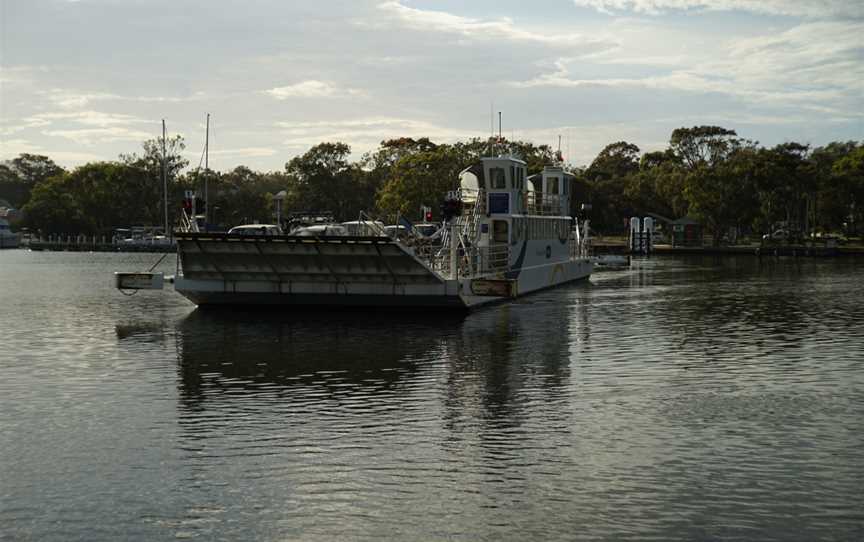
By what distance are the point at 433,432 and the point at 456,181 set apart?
365ft

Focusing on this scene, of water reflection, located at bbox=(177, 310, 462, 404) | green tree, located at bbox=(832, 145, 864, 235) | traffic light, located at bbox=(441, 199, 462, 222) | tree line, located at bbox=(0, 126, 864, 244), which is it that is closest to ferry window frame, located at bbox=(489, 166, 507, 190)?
traffic light, located at bbox=(441, 199, 462, 222)

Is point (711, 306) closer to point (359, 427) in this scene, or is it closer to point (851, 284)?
point (851, 284)

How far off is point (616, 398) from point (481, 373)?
509 cm

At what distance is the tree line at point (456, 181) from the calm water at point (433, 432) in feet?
285

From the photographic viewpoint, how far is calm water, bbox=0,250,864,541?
13492 mm

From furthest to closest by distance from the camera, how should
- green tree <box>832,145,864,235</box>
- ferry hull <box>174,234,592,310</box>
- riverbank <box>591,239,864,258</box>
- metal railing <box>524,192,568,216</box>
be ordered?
green tree <box>832,145,864,235</box> → riverbank <box>591,239,864,258</box> → metal railing <box>524,192,568,216</box> → ferry hull <box>174,234,592,310</box>

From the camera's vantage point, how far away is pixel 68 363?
95.6 feet

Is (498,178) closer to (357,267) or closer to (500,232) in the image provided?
(500,232)

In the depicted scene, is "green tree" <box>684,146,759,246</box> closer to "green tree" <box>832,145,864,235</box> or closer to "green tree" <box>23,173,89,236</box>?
"green tree" <box>832,145,864,235</box>

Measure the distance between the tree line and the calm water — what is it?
3416 inches

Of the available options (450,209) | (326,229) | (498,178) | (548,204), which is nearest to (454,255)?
(450,209)

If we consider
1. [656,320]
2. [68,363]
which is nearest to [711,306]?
[656,320]

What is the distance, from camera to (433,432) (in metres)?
18.8

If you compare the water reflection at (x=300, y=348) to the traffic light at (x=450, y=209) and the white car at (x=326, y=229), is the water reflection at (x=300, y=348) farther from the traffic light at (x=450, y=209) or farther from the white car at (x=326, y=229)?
the white car at (x=326, y=229)
